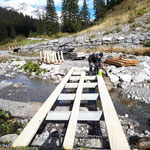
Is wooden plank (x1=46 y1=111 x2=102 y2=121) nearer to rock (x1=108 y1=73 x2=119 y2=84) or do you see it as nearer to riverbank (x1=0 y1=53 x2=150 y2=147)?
riverbank (x1=0 y1=53 x2=150 y2=147)

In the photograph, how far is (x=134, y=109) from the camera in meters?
5.16

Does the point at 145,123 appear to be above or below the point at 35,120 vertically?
below

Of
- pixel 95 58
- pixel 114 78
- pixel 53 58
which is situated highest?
pixel 95 58

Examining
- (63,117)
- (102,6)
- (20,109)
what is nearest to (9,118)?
(20,109)

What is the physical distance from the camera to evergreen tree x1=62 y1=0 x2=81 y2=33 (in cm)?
3494

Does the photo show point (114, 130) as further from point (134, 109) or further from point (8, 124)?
point (8, 124)

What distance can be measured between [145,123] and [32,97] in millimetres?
5209

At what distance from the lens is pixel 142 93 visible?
6109 millimetres

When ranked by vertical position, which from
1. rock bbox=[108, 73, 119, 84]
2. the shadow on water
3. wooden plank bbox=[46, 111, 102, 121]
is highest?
wooden plank bbox=[46, 111, 102, 121]

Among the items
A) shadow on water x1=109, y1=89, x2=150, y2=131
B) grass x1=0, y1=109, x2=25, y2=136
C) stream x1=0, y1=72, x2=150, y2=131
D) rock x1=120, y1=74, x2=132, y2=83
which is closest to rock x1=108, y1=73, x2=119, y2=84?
rock x1=120, y1=74, x2=132, y2=83

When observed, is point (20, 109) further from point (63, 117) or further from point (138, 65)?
point (138, 65)

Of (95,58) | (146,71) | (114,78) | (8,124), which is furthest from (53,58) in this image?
(8,124)

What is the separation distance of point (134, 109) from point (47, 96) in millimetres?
4216

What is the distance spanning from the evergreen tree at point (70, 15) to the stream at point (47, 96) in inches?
1151
